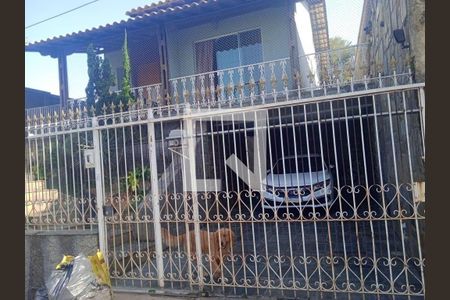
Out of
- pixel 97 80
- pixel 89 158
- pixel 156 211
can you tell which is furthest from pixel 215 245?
pixel 97 80

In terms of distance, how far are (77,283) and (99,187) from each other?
141 centimetres

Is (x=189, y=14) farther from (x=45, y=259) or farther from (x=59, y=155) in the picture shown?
(x=45, y=259)

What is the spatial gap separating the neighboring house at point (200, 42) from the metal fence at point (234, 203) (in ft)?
14.0

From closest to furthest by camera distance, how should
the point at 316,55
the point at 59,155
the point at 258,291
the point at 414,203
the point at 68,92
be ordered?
the point at 414,203 → the point at 258,291 → the point at 59,155 → the point at 316,55 → the point at 68,92

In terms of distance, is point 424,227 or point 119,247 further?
point 119,247

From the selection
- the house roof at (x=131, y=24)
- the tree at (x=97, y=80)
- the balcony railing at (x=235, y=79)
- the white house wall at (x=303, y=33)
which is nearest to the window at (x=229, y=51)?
the balcony railing at (x=235, y=79)

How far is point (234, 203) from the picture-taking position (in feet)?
15.6

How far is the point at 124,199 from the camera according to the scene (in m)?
5.11

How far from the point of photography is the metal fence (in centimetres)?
397

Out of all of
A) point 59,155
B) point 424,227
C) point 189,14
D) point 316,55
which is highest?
point 189,14

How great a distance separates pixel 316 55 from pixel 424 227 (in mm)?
6033

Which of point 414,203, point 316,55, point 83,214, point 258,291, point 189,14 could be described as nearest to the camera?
point 414,203

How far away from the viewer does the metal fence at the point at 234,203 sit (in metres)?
3.97

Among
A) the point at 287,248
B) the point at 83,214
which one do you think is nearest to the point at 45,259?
the point at 83,214
